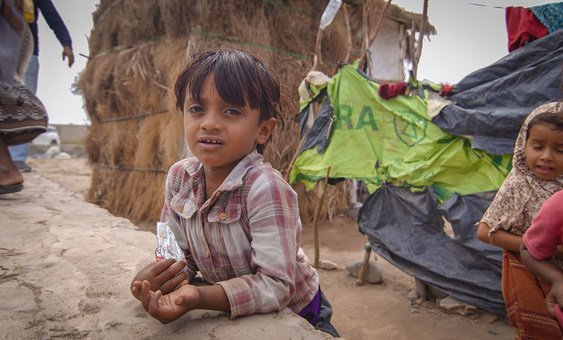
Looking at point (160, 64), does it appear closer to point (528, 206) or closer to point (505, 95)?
point (505, 95)

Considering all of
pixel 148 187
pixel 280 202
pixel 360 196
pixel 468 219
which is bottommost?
pixel 360 196

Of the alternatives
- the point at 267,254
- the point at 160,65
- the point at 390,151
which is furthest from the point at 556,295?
the point at 160,65

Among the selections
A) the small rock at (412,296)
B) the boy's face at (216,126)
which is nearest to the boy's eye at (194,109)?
the boy's face at (216,126)

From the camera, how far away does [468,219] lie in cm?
238

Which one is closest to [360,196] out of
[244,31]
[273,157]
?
[273,157]

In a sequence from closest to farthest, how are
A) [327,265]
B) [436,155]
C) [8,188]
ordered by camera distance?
[8,188] → [436,155] → [327,265]

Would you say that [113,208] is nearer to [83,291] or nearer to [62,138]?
[83,291]

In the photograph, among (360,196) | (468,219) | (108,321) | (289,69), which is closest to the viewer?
(108,321)

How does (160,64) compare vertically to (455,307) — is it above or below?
above

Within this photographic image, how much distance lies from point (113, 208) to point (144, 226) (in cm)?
108

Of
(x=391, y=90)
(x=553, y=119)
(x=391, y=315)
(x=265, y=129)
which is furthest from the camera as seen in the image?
(x=391, y=90)

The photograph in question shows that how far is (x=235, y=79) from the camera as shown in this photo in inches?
37.2

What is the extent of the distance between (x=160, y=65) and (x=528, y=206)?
4.45 meters

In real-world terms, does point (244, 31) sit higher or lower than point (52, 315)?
higher
